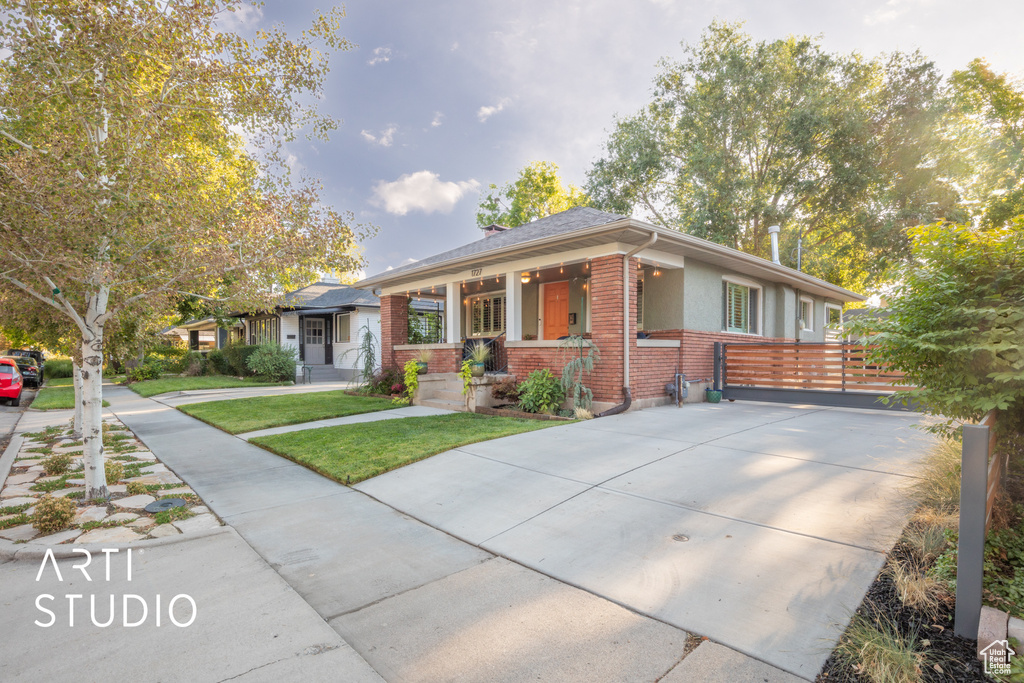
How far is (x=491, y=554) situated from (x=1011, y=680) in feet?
8.82

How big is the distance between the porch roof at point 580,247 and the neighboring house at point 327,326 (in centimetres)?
752

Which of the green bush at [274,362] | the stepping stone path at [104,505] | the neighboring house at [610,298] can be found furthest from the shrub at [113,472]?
the green bush at [274,362]

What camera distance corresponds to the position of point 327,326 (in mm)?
23438

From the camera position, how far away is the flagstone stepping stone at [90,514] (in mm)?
4055

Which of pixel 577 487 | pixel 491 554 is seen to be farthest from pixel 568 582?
pixel 577 487

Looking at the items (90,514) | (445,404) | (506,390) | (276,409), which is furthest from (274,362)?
(90,514)

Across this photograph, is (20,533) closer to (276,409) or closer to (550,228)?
(276,409)

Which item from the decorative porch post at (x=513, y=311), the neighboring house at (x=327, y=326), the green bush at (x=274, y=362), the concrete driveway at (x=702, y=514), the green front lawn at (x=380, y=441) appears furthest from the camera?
the neighboring house at (x=327, y=326)

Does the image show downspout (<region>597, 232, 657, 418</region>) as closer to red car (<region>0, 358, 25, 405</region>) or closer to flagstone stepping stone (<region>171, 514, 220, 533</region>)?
flagstone stepping stone (<region>171, 514, 220, 533</region>)

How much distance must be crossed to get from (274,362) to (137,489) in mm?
15157

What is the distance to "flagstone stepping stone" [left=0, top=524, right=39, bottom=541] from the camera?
3.67 metres

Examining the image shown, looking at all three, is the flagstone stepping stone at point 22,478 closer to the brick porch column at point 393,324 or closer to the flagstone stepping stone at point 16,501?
the flagstone stepping stone at point 16,501

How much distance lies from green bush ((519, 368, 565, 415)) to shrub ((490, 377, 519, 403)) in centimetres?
51

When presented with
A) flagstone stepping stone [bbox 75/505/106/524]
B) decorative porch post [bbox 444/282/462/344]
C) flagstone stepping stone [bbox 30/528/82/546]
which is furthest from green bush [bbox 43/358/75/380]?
flagstone stepping stone [bbox 30/528/82/546]
